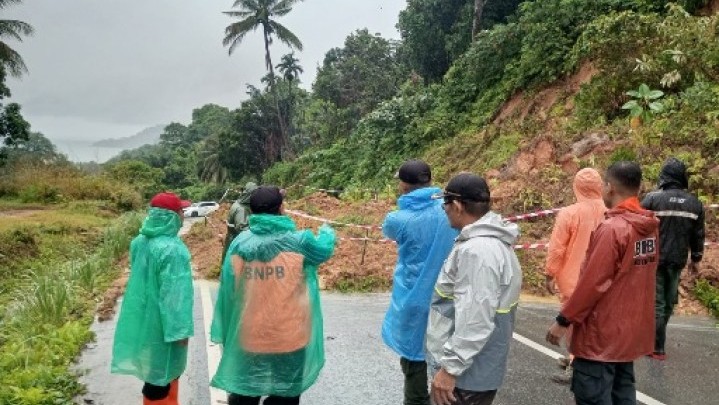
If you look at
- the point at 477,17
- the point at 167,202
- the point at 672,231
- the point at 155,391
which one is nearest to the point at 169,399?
the point at 155,391

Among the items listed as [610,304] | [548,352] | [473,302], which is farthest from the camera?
[548,352]

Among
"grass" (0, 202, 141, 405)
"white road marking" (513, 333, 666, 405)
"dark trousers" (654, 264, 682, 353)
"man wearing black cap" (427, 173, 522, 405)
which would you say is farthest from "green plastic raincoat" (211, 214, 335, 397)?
"dark trousers" (654, 264, 682, 353)

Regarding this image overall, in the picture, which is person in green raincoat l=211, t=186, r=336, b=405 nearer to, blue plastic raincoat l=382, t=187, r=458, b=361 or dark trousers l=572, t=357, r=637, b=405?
blue plastic raincoat l=382, t=187, r=458, b=361

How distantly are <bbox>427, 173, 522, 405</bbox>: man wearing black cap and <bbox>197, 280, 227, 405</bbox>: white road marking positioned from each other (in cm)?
238

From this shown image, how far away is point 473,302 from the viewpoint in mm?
2592

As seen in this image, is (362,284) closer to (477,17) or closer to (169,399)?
(169,399)

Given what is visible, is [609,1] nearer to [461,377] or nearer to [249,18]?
[461,377]

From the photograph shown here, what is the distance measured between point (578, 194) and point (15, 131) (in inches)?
1252

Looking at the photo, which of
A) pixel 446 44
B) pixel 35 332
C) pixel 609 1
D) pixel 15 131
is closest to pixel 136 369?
pixel 35 332

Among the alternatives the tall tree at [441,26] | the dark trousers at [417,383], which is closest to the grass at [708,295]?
the dark trousers at [417,383]

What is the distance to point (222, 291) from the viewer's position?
3.50m

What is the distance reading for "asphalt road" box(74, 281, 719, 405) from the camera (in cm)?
466

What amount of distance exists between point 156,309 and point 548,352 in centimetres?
382

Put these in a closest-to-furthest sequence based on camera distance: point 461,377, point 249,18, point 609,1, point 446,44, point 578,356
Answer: point 461,377 → point 578,356 → point 609,1 → point 446,44 → point 249,18
